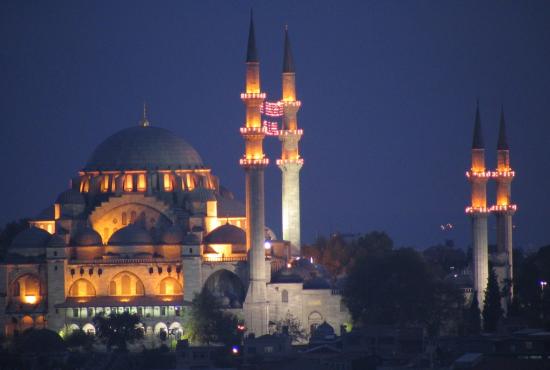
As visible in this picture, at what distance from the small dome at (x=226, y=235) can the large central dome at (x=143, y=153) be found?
6.04 metres

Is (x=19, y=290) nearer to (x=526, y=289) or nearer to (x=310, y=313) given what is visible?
(x=310, y=313)

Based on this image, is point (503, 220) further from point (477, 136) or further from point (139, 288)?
point (139, 288)

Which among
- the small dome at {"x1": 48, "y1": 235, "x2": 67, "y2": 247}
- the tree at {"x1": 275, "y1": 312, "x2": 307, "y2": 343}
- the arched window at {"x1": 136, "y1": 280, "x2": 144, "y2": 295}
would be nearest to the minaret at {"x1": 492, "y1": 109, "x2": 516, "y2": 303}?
the tree at {"x1": 275, "y1": 312, "x2": 307, "y2": 343}

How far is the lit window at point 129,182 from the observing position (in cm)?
11994

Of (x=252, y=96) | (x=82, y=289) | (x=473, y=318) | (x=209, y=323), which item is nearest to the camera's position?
(x=209, y=323)

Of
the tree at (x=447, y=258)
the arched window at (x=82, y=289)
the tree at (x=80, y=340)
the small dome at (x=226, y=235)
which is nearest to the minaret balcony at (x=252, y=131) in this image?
the small dome at (x=226, y=235)

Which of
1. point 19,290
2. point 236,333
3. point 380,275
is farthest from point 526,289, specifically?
point 19,290

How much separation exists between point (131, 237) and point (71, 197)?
4.79 metres

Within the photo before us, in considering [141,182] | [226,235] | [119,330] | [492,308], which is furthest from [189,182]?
[492,308]

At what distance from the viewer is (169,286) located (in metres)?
114

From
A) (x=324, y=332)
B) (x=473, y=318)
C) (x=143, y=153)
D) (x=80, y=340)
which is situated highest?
(x=143, y=153)

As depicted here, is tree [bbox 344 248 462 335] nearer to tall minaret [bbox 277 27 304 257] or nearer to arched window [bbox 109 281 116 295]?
tall minaret [bbox 277 27 304 257]

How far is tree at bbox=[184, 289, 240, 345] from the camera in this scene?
357ft

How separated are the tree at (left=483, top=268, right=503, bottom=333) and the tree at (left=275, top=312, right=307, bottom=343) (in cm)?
808
